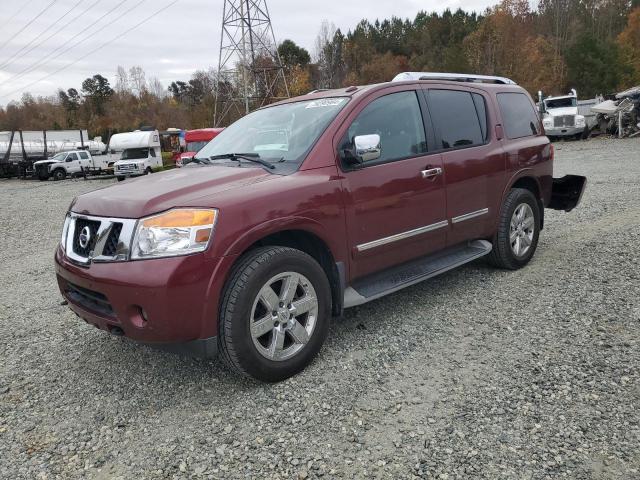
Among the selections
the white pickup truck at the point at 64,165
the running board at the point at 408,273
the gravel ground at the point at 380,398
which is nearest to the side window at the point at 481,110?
the running board at the point at 408,273

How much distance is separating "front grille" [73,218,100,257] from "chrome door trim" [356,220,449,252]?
1.75m

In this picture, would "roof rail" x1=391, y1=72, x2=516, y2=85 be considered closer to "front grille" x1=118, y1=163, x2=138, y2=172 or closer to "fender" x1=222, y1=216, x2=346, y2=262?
"fender" x1=222, y1=216, x2=346, y2=262

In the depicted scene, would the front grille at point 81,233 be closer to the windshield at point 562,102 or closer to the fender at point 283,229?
the fender at point 283,229

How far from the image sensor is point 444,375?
3.23 metres

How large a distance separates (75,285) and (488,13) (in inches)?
1987

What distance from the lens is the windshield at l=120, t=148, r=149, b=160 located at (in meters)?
27.8

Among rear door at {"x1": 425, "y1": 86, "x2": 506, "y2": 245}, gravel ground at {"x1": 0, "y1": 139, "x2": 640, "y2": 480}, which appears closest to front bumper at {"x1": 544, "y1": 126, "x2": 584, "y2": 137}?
rear door at {"x1": 425, "y1": 86, "x2": 506, "y2": 245}

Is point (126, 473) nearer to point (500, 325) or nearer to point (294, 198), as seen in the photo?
point (294, 198)

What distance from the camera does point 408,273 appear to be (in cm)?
408

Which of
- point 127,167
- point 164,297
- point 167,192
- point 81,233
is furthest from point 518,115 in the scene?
point 127,167

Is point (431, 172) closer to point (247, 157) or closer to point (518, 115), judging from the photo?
point (247, 157)

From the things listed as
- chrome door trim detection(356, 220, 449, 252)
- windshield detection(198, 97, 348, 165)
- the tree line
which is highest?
the tree line

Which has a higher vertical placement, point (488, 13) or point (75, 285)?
point (488, 13)

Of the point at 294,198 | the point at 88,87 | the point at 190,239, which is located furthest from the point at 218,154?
the point at 88,87
